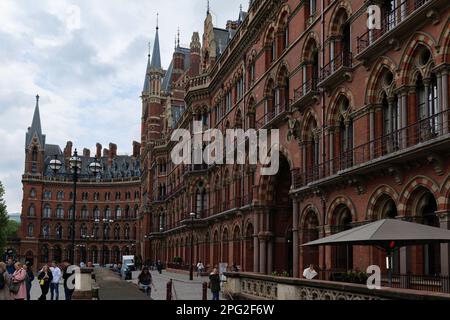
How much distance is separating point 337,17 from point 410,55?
7.35 meters

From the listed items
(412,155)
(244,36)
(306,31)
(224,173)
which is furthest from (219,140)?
(412,155)

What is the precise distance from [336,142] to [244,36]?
1755 centimetres

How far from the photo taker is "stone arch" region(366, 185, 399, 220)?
2158cm

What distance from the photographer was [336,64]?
1072 inches

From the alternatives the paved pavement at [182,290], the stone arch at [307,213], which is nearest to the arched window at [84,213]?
the paved pavement at [182,290]

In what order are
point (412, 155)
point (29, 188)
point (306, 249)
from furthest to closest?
1. point (29, 188)
2. point (306, 249)
3. point (412, 155)

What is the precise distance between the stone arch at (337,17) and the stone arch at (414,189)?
955 cm

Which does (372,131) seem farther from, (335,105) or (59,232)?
(59,232)

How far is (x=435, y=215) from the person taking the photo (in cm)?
1983

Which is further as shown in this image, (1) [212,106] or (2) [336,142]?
(1) [212,106]

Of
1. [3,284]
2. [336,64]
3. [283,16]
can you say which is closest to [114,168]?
[283,16]

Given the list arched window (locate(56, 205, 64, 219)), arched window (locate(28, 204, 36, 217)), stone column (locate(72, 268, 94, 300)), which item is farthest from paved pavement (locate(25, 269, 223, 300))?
arched window (locate(56, 205, 64, 219))

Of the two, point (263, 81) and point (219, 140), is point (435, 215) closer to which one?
point (263, 81)
